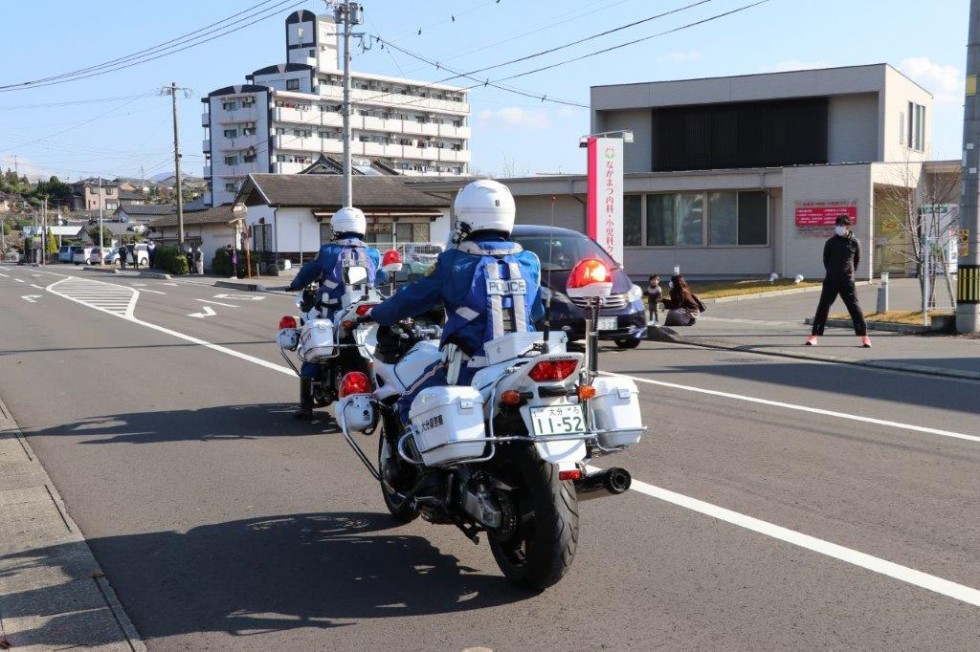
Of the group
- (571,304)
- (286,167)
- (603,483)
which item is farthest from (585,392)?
(286,167)

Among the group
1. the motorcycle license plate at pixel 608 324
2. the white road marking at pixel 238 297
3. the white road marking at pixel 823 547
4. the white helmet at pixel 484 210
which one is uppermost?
the white helmet at pixel 484 210

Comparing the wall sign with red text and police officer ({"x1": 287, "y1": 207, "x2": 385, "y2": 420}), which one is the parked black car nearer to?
police officer ({"x1": 287, "y1": 207, "x2": 385, "y2": 420})

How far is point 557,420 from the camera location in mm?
4539

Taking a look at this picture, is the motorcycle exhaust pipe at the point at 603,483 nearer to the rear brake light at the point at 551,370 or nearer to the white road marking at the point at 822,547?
the white road marking at the point at 822,547

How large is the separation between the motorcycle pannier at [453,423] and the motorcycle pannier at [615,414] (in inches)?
23.1

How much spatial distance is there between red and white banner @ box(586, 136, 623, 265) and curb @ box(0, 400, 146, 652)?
14.8 metres

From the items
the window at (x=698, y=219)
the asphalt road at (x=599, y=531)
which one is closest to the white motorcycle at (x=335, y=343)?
the asphalt road at (x=599, y=531)

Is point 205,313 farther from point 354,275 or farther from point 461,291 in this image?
point 461,291

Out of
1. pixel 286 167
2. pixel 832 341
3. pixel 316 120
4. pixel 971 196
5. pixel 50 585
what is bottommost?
pixel 50 585

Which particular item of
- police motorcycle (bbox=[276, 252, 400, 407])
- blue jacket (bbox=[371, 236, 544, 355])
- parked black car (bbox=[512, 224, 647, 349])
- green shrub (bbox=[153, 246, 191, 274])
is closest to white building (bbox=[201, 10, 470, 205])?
green shrub (bbox=[153, 246, 191, 274])

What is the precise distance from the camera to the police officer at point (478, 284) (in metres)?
4.98

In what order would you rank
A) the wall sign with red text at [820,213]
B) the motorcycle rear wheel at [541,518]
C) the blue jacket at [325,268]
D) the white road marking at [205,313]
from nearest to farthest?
the motorcycle rear wheel at [541,518], the blue jacket at [325,268], the white road marking at [205,313], the wall sign with red text at [820,213]

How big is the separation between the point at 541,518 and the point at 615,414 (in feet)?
2.09

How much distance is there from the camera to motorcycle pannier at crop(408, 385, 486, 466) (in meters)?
4.52
